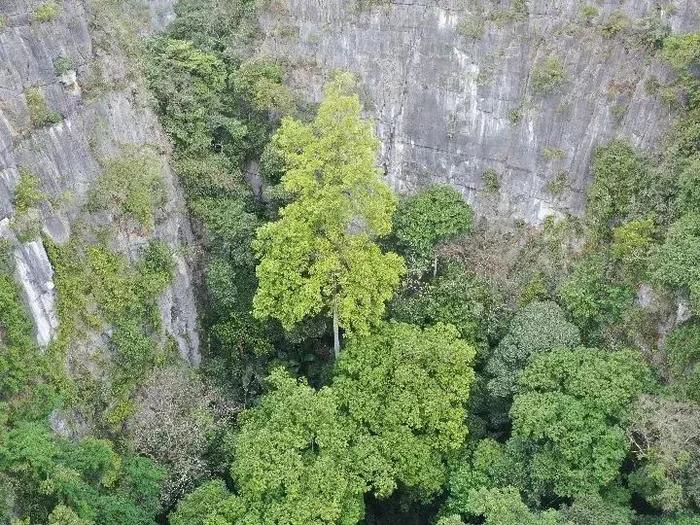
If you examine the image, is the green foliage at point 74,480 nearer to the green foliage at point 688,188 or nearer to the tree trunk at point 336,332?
the tree trunk at point 336,332

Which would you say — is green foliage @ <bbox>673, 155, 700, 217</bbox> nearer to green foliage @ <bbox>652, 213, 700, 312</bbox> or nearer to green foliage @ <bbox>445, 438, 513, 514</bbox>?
green foliage @ <bbox>652, 213, 700, 312</bbox>


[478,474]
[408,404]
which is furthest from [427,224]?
[478,474]

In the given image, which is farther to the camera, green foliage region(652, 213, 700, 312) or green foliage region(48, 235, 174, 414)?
green foliage region(48, 235, 174, 414)

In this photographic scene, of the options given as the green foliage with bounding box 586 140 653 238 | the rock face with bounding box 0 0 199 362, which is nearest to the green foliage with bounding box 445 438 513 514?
the green foliage with bounding box 586 140 653 238

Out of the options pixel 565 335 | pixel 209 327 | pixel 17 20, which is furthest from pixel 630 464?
pixel 17 20

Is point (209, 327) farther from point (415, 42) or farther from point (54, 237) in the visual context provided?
point (415, 42)
